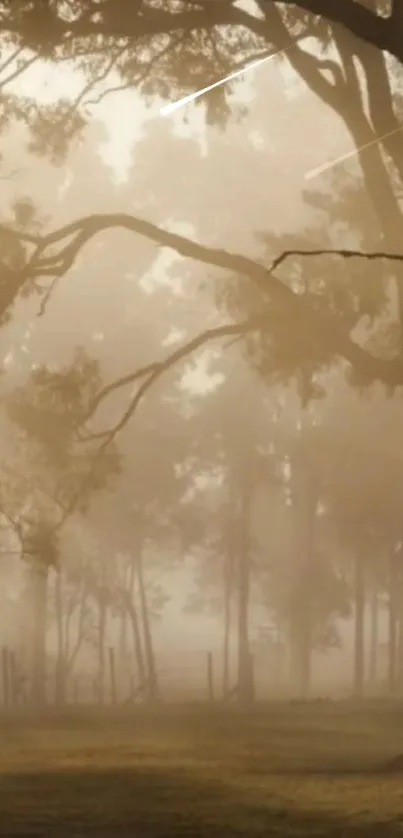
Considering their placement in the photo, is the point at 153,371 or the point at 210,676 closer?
the point at 210,676

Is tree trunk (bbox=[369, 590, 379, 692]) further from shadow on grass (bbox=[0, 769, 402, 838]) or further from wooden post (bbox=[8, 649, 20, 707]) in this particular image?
wooden post (bbox=[8, 649, 20, 707])

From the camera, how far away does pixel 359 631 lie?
141 centimetres

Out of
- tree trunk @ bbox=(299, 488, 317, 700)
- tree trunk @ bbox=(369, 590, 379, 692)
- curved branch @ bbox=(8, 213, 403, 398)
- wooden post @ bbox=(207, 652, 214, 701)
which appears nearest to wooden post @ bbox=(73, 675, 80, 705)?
wooden post @ bbox=(207, 652, 214, 701)

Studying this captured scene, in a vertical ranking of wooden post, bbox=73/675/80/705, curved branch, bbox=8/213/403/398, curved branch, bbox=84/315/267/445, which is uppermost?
curved branch, bbox=8/213/403/398

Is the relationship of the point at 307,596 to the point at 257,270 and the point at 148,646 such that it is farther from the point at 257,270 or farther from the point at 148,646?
the point at 257,270

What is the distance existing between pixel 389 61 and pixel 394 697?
1.00 metres

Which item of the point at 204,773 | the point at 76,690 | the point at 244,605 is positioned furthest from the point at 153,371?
the point at 204,773

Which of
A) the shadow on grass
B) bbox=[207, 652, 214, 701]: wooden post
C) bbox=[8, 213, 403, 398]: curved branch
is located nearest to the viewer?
the shadow on grass

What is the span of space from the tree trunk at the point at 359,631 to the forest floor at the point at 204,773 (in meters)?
0.04

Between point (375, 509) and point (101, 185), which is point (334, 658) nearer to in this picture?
point (375, 509)

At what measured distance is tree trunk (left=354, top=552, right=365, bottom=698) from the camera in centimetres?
140

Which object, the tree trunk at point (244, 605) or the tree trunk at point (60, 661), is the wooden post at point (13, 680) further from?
the tree trunk at point (244, 605)

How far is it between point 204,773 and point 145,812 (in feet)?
0.32

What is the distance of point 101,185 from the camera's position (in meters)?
1.53
